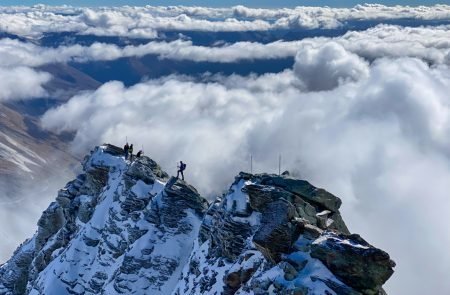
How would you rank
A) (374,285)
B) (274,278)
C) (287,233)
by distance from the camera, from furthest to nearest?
1. (287,233)
2. (274,278)
3. (374,285)

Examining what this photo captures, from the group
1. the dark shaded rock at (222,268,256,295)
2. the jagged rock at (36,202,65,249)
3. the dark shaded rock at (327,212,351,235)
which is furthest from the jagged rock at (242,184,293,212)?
the jagged rock at (36,202,65,249)

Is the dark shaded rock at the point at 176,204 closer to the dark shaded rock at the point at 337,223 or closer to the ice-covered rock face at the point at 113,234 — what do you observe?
the ice-covered rock face at the point at 113,234

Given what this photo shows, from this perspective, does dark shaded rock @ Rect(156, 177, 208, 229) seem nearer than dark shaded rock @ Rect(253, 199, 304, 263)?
No

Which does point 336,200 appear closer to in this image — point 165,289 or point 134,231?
point 165,289

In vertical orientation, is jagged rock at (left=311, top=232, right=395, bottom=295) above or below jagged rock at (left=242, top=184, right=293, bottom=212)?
above

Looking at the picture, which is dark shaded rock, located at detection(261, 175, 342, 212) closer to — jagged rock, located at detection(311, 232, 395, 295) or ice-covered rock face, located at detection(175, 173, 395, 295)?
ice-covered rock face, located at detection(175, 173, 395, 295)

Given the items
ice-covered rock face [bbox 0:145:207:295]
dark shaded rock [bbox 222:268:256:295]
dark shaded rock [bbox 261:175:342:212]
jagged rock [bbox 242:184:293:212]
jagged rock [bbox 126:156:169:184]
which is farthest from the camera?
jagged rock [bbox 126:156:169:184]

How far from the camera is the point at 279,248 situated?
49.9 metres

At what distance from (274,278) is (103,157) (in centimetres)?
6848

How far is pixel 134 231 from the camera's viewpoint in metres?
88.1

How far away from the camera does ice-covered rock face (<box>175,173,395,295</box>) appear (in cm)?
4097

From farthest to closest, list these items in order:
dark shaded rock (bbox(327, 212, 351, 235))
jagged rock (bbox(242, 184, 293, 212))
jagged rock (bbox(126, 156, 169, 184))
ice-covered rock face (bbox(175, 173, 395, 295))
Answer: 1. jagged rock (bbox(126, 156, 169, 184))
2. jagged rock (bbox(242, 184, 293, 212))
3. dark shaded rock (bbox(327, 212, 351, 235))
4. ice-covered rock face (bbox(175, 173, 395, 295))

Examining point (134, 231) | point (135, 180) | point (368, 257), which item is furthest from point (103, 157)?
point (368, 257)

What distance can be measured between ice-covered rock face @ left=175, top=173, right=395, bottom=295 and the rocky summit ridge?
110mm
